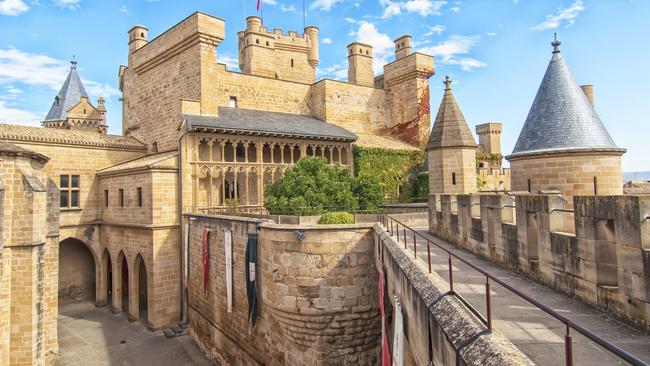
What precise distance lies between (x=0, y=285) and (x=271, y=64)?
23.5 meters

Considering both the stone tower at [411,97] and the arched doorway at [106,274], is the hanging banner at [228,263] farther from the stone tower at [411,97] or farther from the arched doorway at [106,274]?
the stone tower at [411,97]

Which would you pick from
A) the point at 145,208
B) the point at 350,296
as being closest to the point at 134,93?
the point at 145,208

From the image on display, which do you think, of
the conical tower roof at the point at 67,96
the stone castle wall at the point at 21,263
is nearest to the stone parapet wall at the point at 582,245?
the stone castle wall at the point at 21,263

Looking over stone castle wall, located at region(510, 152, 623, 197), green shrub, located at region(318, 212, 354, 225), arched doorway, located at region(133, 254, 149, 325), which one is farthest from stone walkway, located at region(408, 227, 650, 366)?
arched doorway, located at region(133, 254, 149, 325)

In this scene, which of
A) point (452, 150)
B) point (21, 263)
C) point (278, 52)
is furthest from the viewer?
point (278, 52)

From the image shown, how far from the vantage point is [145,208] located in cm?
1847

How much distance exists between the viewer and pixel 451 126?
57.1ft

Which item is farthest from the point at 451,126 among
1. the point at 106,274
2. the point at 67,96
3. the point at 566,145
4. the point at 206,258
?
the point at 67,96

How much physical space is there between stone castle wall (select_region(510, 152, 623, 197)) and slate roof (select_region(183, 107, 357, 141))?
14.5m

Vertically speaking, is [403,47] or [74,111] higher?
[403,47]

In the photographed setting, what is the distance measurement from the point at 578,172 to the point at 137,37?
2823 centimetres

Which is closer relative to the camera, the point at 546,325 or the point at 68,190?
the point at 546,325

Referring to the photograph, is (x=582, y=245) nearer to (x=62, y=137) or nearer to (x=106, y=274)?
(x=106, y=274)

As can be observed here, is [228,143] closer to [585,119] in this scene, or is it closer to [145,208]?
[145,208]
